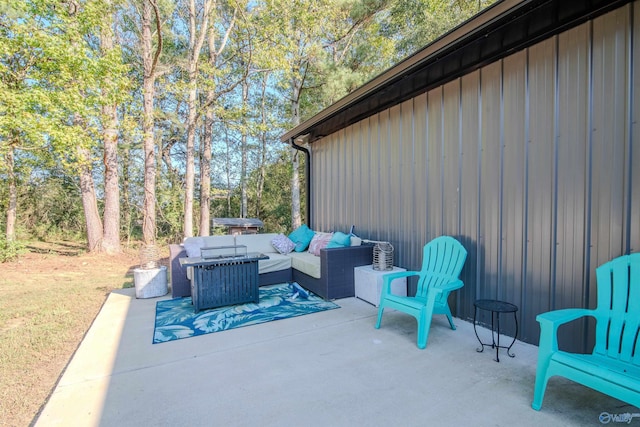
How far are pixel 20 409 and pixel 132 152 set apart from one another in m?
10.2

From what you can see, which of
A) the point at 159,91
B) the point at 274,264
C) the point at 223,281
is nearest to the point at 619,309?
the point at 223,281

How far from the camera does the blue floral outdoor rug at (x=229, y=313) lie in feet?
10.4

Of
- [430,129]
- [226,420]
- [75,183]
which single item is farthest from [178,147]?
[226,420]

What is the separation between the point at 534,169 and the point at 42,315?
543cm

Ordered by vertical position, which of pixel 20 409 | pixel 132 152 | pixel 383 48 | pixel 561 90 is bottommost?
pixel 20 409

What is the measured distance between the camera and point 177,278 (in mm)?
4316

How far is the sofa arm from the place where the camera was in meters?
4.32

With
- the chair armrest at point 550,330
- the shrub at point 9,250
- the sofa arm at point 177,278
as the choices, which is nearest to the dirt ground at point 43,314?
the shrub at point 9,250

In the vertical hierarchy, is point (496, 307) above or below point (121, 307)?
above

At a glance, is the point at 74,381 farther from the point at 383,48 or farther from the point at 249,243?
the point at 383,48

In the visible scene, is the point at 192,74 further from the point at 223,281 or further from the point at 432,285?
Result: the point at 432,285

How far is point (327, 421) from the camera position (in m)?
1.74

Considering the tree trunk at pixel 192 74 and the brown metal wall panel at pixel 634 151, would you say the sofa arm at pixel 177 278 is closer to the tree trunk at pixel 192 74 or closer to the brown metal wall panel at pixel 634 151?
the tree trunk at pixel 192 74

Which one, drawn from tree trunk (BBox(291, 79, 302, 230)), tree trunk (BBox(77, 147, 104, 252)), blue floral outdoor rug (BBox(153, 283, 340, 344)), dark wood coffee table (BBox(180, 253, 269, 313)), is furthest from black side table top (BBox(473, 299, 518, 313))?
tree trunk (BBox(77, 147, 104, 252))
